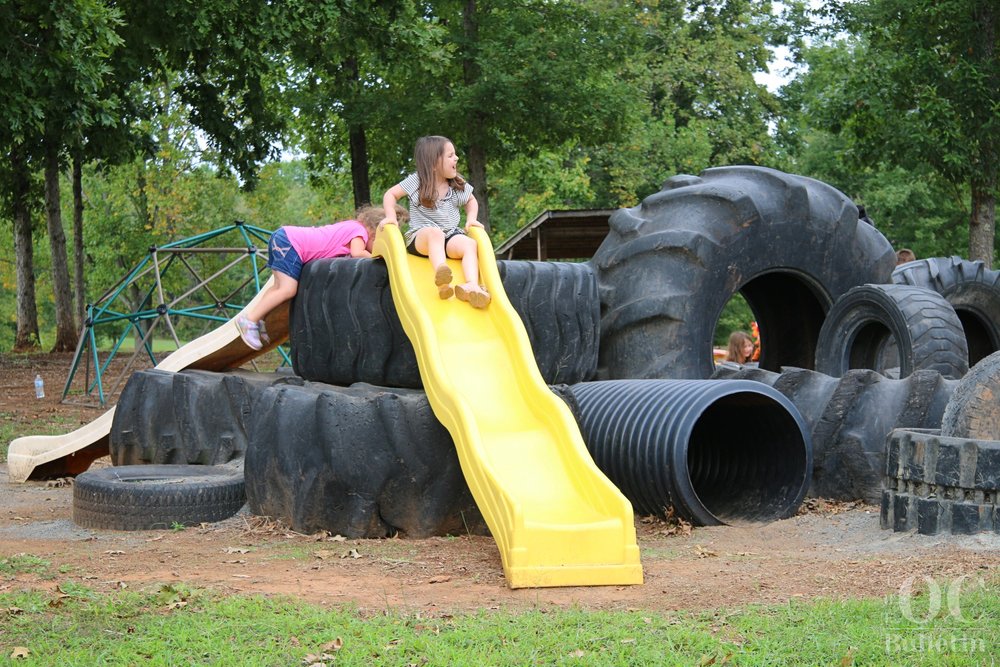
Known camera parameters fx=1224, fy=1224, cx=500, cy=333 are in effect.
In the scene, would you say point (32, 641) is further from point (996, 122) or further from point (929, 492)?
point (996, 122)

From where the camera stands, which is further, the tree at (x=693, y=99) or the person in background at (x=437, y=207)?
the tree at (x=693, y=99)

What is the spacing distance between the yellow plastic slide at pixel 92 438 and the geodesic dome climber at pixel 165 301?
95.5 inches

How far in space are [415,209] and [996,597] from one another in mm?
4550

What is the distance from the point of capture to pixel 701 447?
8.57m

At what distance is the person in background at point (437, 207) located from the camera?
775cm

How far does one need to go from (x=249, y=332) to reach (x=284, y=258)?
0.89 meters

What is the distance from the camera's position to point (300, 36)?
18719 mm

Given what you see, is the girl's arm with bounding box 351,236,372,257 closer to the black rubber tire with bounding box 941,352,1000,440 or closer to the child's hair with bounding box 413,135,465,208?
the child's hair with bounding box 413,135,465,208

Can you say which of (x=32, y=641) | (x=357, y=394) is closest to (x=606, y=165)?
(x=357, y=394)

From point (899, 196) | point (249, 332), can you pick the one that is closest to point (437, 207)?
point (249, 332)

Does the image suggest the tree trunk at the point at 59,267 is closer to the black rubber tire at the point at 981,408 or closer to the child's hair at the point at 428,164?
the child's hair at the point at 428,164

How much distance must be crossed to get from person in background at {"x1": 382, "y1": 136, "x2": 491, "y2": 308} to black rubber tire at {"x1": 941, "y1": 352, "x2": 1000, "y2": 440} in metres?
2.91

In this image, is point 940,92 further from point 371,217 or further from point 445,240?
point 445,240

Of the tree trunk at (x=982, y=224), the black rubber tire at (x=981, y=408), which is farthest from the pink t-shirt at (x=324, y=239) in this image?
the tree trunk at (x=982, y=224)
